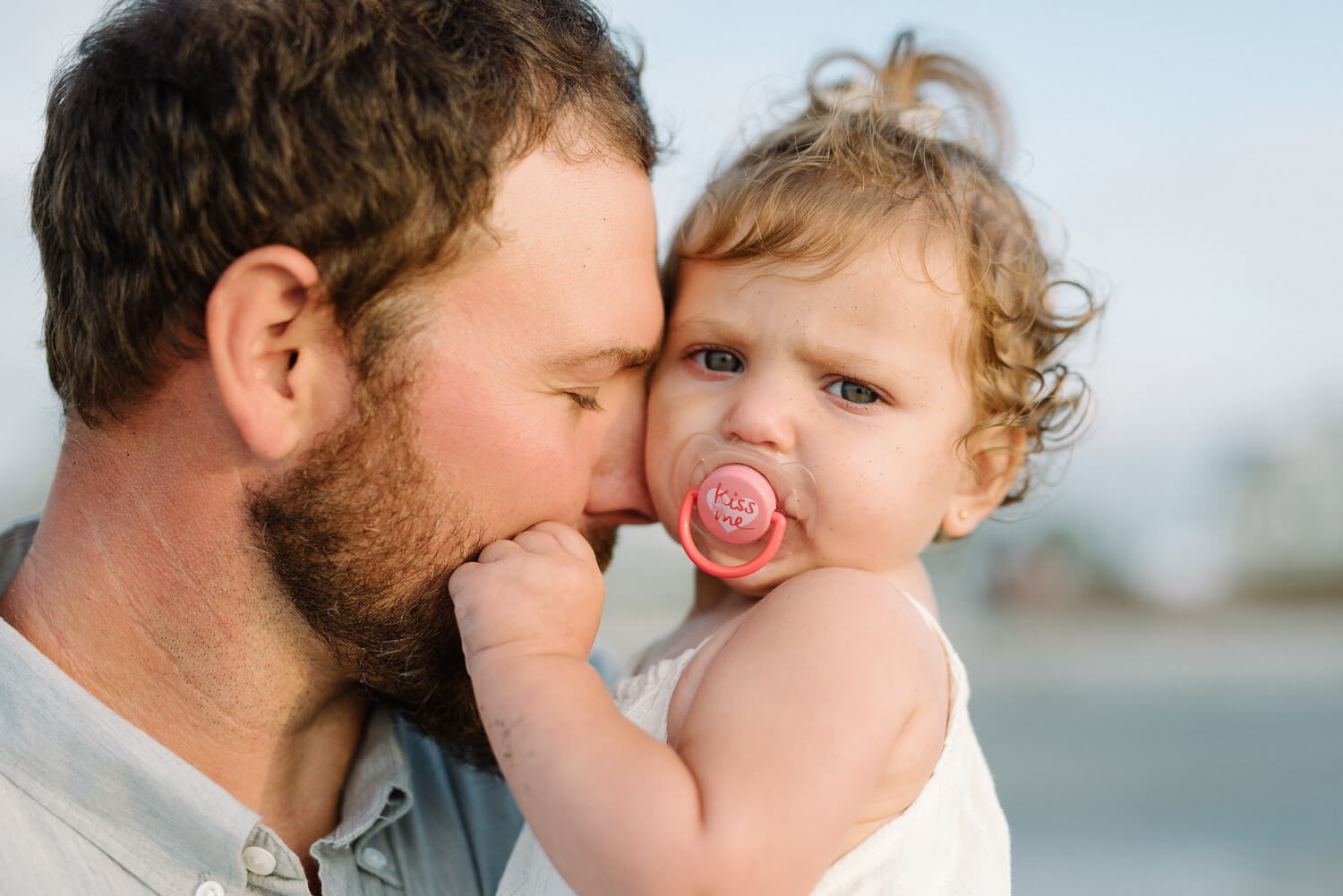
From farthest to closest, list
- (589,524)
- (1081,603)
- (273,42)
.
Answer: (1081,603) → (589,524) → (273,42)

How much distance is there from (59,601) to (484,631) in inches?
31.2

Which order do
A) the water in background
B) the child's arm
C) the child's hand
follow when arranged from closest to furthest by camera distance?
the child's arm, the child's hand, the water in background

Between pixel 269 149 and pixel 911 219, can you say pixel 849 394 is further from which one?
pixel 269 149

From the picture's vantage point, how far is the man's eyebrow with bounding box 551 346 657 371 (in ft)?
6.34

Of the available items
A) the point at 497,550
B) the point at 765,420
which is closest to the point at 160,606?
the point at 497,550

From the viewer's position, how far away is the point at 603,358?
1.95 m

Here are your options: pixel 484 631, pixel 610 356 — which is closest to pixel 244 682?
pixel 484 631

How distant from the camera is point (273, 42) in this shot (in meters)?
1.80

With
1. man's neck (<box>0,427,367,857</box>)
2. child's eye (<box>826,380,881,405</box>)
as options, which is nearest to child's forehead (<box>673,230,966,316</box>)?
child's eye (<box>826,380,881,405</box>)

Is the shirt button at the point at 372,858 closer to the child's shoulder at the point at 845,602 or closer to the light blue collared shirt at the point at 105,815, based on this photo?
the light blue collared shirt at the point at 105,815

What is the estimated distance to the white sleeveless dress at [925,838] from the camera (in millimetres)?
1706

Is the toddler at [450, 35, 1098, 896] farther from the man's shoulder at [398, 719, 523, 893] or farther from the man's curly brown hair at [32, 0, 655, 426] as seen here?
the man's curly brown hair at [32, 0, 655, 426]

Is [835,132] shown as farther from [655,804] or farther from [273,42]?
[655,804]

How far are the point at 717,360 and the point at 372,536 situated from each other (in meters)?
0.69
